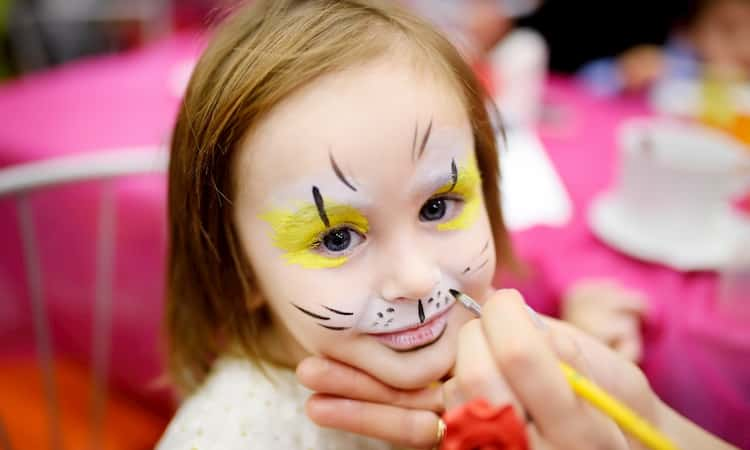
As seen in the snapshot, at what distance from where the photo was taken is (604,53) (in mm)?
1444

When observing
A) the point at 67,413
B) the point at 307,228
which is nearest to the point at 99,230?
the point at 67,413

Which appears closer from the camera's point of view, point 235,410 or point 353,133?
point 353,133

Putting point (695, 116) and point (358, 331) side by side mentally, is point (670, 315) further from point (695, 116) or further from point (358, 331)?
point (695, 116)

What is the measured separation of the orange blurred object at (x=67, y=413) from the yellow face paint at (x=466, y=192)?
60cm

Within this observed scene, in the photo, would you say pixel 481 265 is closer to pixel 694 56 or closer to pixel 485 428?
pixel 485 428

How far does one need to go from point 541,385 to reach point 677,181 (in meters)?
0.48

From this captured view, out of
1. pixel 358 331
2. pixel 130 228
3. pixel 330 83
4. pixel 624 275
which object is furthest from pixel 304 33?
pixel 130 228

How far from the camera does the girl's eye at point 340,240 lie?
0.47 meters

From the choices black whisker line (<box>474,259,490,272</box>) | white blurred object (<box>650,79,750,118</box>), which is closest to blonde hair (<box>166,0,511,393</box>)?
black whisker line (<box>474,259,490,272</box>)

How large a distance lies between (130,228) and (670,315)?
75 centimetres

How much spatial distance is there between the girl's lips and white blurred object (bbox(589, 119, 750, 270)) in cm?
39

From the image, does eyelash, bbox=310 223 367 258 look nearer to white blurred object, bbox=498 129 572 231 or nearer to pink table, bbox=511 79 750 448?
pink table, bbox=511 79 750 448

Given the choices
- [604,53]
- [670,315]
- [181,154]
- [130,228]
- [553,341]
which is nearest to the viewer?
[553,341]

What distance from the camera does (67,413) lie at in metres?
1.01
